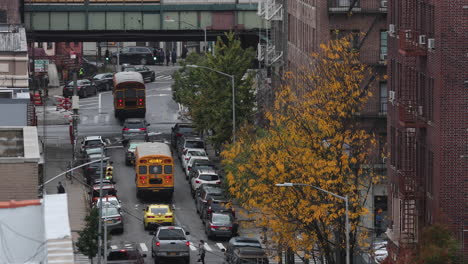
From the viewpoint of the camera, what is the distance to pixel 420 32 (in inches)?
2525

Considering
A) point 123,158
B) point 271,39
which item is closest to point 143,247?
Answer: point 123,158

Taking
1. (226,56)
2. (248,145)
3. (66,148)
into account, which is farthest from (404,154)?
(66,148)

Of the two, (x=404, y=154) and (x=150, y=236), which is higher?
(x=404, y=154)

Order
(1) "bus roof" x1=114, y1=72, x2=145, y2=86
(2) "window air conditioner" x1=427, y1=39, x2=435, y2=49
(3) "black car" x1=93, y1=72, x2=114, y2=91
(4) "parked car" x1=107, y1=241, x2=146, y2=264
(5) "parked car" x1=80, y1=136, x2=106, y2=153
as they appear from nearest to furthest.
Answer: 1. (2) "window air conditioner" x1=427, y1=39, x2=435, y2=49
2. (4) "parked car" x1=107, y1=241, x2=146, y2=264
3. (5) "parked car" x1=80, y1=136, x2=106, y2=153
4. (1) "bus roof" x1=114, y1=72, x2=145, y2=86
5. (3) "black car" x1=93, y1=72, x2=114, y2=91

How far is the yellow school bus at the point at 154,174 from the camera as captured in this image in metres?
92.4

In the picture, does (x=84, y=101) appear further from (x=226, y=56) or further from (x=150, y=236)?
(x=150, y=236)

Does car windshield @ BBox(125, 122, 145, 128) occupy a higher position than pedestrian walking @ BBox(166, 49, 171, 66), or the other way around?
pedestrian walking @ BBox(166, 49, 171, 66)

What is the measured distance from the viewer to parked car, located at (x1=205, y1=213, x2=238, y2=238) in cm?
8450

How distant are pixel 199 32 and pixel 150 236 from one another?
144ft

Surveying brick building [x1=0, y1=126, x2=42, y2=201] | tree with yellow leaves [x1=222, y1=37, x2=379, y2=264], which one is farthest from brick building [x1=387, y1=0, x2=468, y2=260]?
brick building [x1=0, y1=126, x2=42, y2=201]

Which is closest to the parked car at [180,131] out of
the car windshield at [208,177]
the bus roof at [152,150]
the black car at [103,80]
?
the bus roof at [152,150]

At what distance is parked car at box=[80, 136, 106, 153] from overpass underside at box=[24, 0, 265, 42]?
19.6 metres

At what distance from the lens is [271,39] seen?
11831cm

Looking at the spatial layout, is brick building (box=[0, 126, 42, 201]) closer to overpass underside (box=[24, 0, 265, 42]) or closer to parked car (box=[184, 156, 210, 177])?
parked car (box=[184, 156, 210, 177])
